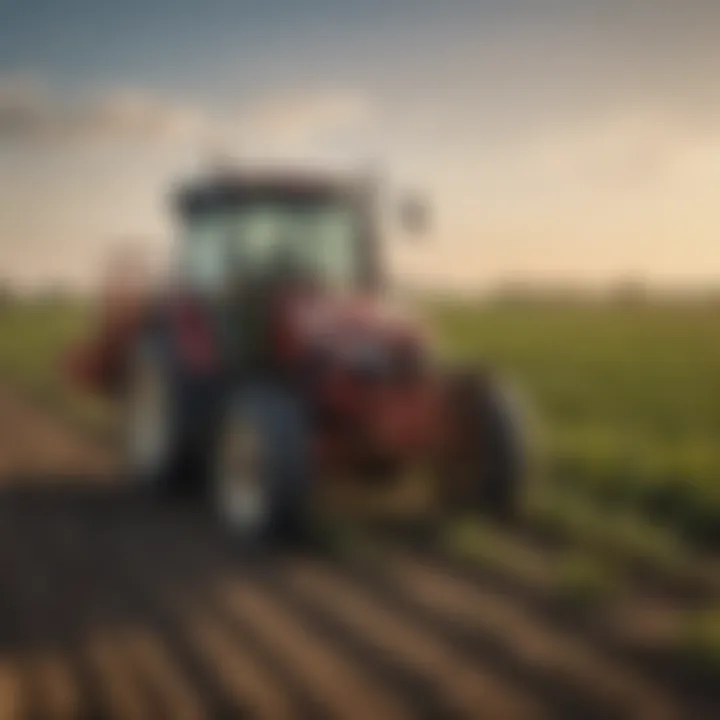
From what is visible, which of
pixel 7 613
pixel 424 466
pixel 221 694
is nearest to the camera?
pixel 221 694

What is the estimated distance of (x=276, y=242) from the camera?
246 centimetres

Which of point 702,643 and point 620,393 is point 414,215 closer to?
point 620,393

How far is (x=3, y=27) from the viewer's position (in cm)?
233

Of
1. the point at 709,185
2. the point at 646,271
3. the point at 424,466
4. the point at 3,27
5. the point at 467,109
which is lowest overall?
the point at 424,466

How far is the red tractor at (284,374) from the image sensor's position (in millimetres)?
2441

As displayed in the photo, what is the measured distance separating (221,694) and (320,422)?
680 mm

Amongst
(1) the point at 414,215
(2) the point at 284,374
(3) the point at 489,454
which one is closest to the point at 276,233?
(1) the point at 414,215

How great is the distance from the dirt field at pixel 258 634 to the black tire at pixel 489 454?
5.5 inches

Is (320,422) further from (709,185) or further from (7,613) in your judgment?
(709,185)

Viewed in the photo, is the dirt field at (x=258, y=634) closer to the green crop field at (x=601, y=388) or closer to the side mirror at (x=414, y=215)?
the green crop field at (x=601, y=388)

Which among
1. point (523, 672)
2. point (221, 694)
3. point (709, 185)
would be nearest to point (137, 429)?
point (221, 694)

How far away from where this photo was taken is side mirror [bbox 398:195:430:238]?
2.30 metres

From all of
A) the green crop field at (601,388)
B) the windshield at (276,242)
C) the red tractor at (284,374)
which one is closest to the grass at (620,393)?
the green crop field at (601,388)

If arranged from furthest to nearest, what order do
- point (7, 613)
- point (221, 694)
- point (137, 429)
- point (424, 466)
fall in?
point (137, 429) → point (424, 466) → point (7, 613) → point (221, 694)
